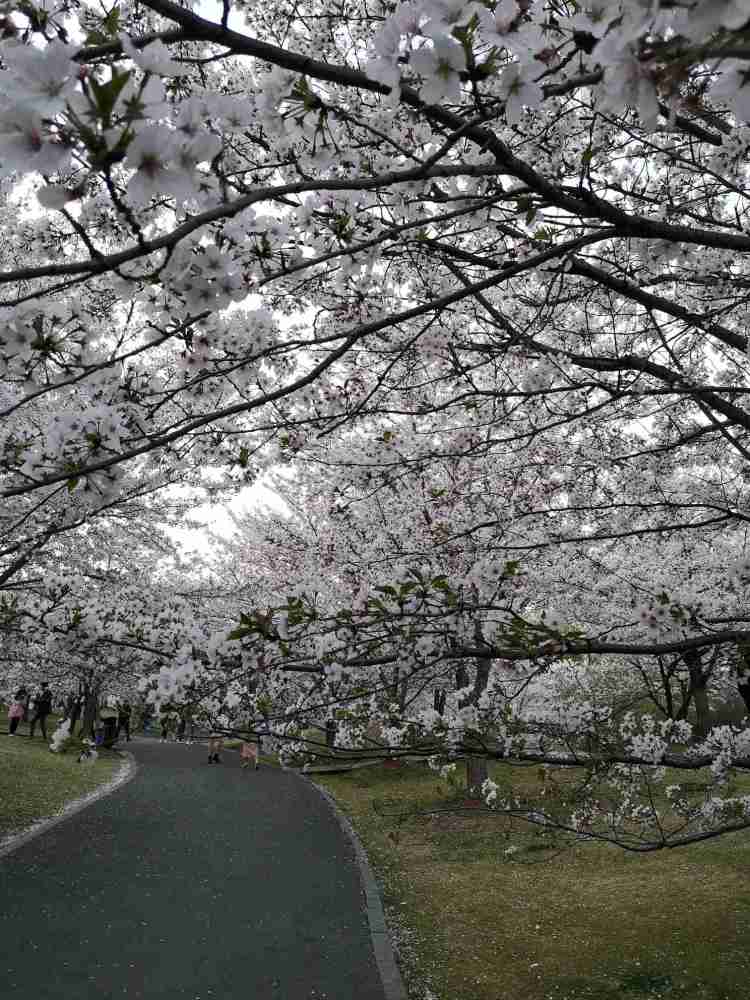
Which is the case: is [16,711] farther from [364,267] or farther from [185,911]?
[364,267]

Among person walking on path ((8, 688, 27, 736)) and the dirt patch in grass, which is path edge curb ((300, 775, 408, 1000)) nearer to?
the dirt patch in grass

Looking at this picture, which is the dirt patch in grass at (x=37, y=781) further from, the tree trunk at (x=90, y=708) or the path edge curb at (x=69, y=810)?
the tree trunk at (x=90, y=708)

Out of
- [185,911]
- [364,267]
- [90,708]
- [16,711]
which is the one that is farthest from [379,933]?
[90,708]

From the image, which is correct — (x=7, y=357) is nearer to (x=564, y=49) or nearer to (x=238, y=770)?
(x=564, y=49)

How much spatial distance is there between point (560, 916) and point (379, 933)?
180 centimetres

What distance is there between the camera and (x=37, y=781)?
13.5m

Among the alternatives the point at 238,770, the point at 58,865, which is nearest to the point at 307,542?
the point at 238,770

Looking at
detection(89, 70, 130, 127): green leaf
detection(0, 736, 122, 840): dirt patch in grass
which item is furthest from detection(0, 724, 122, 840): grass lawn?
detection(89, 70, 130, 127): green leaf

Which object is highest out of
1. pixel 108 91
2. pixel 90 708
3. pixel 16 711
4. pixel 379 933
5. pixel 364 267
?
pixel 364 267

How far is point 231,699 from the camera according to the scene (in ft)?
10.7

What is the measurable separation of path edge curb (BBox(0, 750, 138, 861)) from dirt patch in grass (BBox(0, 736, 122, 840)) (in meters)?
0.12

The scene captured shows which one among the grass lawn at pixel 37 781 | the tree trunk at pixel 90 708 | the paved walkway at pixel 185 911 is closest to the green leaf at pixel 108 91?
the paved walkway at pixel 185 911

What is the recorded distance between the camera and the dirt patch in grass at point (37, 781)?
10695mm

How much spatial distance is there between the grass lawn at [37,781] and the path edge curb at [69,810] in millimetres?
131
